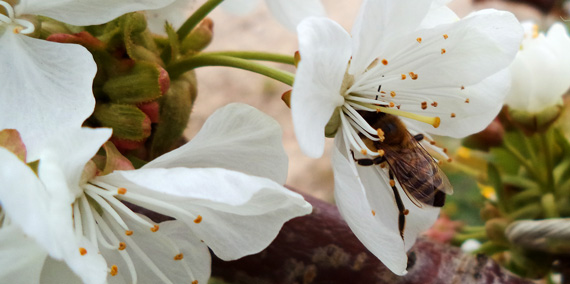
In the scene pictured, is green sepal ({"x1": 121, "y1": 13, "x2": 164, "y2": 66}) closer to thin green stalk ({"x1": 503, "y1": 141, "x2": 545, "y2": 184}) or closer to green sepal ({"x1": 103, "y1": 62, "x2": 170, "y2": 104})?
green sepal ({"x1": 103, "y1": 62, "x2": 170, "y2": 104})

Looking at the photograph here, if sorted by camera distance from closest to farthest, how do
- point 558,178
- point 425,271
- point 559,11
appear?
point 425,271
point 558,178
point 559,11

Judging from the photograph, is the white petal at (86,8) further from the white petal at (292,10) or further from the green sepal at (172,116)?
the white petal at (292,10)

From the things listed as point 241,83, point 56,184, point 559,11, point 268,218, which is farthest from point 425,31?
point 241,83

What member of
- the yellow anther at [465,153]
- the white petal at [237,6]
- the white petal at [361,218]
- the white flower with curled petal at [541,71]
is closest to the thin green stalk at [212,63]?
the white petal at [361,218]

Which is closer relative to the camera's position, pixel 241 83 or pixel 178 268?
pixel 178 268

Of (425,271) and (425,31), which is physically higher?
(425,31)

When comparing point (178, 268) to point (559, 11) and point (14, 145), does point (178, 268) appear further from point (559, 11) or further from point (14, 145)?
point (559, 11)

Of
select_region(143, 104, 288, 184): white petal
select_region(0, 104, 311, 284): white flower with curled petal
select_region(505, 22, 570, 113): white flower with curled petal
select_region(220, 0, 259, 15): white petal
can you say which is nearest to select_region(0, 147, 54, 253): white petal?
select_region(0, 104, 311, 284): white flower with curled petal
